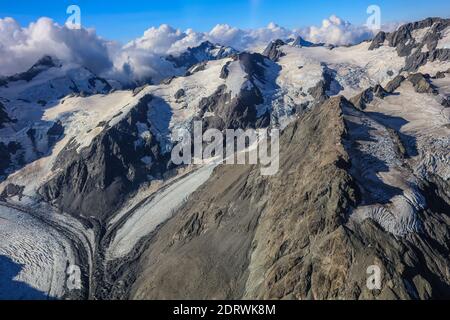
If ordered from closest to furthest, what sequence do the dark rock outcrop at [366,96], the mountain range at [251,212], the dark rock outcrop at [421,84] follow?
the mountain range at [251,212] → the dark rock outcrop at [366,96] → the dark rock outcrop at [421,84]

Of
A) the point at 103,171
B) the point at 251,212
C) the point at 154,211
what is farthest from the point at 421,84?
the point at 103,171

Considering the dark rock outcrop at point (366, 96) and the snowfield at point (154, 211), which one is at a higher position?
the dark rock outcrop at point (366, 96)

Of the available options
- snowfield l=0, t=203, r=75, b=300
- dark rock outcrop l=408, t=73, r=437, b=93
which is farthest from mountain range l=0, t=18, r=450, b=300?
dark rock outcrop l=408, t=73, r=437, b=93

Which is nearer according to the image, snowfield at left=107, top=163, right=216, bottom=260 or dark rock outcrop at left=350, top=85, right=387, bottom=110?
snowfield at left=107, top=163, right=216, bottom=260

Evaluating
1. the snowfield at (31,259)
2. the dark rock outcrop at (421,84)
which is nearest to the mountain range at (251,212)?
the snowfield at (31,259)

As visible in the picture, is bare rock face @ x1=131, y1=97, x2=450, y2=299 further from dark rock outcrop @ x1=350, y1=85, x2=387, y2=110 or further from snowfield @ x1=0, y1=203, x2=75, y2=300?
dark rock outcrop @ x1=350, y1=85, x2=387, y2=110

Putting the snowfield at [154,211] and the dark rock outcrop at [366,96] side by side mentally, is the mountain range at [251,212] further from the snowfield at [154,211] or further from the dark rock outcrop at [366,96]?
the dark rock outcrop at [366,96]

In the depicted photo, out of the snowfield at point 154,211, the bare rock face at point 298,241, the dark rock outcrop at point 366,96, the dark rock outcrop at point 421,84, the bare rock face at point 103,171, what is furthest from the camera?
the dark rock outcrop at point 421,84

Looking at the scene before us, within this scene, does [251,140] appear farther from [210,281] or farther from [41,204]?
[210,281]
